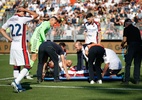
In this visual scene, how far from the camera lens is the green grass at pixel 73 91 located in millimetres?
12488

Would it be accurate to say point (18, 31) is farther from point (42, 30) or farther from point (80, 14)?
point (80, 14)

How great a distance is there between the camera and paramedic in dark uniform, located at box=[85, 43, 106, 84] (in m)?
15.6

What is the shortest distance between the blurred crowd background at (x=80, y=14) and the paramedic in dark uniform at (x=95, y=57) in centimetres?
1700

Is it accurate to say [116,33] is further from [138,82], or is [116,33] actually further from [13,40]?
[13,40]

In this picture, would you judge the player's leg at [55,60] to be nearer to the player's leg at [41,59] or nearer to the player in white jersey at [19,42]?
the player's leg at [41,59]

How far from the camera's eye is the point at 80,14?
37.2m

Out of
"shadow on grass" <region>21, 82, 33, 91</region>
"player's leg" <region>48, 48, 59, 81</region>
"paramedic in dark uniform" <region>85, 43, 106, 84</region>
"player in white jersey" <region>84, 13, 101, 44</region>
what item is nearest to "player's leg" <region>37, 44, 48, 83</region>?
"player's leg" <region>48, 48, 59, 81</region>

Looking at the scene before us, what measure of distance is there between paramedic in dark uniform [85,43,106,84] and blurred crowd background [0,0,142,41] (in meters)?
17.0

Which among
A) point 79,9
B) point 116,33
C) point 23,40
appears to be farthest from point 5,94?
point 79,9

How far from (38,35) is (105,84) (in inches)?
139

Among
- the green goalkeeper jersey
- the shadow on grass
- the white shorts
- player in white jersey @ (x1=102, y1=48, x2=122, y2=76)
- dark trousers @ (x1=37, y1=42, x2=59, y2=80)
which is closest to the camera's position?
the white shorts

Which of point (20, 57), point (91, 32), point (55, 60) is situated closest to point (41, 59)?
point (55, 60)

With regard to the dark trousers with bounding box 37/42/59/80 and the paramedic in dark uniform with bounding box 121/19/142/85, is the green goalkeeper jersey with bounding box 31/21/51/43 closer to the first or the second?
the dark trousers with bounding box 37/42/59/80

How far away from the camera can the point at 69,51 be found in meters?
34.0
